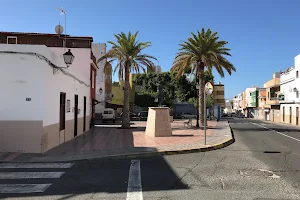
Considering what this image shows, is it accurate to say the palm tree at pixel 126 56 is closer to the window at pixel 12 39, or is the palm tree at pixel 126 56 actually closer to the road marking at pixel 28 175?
the window at pixel 12 39

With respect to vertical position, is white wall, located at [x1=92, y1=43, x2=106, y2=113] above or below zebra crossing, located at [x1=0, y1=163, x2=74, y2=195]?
above

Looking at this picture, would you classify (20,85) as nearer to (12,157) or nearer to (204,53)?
(12,157)

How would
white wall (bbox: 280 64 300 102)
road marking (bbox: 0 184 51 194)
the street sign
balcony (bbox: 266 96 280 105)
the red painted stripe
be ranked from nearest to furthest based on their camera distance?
road marking (bbox: 0 184 51 194) → the red painted stripe → the street sign → white wall (bbox: 280 64 300 102) → balcony (bbox: 266 96 280 105)

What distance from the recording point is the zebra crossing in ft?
21.3

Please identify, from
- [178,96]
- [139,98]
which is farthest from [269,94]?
[139,98]

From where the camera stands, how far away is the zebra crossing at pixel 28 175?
6.50 meters

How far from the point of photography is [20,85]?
38.4 ft

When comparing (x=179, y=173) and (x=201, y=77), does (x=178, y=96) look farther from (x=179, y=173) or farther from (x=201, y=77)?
(x=179, y=173)

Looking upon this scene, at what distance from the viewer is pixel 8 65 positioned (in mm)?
11688

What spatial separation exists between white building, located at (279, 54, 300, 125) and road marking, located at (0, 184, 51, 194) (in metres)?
44.9

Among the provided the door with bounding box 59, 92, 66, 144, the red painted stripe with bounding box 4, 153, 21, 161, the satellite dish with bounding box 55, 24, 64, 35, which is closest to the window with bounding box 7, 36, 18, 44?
the satellite dish with bounding box 55, 24, 64, 35

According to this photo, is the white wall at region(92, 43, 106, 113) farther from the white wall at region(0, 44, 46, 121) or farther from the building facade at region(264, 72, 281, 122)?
the white wall at region(0, 44, 46, 121)

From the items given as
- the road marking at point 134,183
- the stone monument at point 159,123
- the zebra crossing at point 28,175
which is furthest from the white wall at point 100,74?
the road marking at point 134,183

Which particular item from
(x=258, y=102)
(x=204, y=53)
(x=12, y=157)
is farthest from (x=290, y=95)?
(x=12, y=157)
